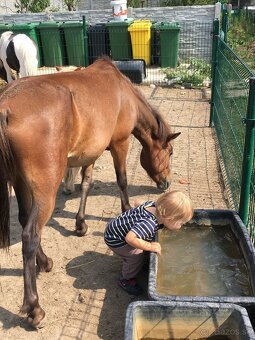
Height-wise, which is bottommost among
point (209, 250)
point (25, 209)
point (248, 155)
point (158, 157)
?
point (209, 250)

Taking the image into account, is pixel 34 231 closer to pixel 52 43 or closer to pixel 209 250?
pixel 209 250

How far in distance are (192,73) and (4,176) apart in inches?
327

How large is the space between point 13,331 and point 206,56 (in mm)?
10896

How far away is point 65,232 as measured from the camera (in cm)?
400

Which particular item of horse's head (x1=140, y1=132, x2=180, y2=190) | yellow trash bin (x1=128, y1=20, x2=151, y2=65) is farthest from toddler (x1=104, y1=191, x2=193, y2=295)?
yellow trash bin (x1=128, y1=20, x2=151, y2=65)

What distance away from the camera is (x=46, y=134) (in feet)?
8.57

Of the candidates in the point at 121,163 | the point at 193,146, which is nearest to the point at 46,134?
the point at 121,163

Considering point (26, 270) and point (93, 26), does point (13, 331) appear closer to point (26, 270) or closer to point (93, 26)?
point (26, 270)

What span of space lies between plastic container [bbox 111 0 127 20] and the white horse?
12.7 feet

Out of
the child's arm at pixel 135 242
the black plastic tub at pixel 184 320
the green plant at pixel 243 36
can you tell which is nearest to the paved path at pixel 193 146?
the child's arm at pixel 135 242

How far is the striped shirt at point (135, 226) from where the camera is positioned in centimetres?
281

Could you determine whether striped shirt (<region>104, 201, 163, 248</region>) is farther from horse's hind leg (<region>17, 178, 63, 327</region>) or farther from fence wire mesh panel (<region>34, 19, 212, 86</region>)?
fence wire mesh panel (<region>34, 19, 212, 86</region>)

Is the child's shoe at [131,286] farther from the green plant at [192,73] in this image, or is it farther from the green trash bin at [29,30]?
the green trash bin at [29,30]

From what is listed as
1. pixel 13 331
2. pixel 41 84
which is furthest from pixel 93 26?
pixel 13 331
